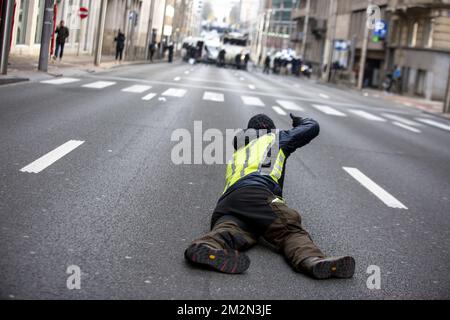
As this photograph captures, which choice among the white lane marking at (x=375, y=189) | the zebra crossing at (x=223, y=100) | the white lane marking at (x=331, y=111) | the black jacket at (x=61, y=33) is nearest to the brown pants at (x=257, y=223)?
the white lane marking at (x=375, y=189)

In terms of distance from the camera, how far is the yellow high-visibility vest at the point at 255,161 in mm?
6441

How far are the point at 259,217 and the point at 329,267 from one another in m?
0.84

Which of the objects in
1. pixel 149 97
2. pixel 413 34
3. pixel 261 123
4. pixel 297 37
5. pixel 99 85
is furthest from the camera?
pixel 297 37

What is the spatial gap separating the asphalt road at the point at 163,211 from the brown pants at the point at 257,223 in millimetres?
143

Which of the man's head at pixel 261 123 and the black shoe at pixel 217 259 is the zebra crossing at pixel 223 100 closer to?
the man's head at pixel 261 123

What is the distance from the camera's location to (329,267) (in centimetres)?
532

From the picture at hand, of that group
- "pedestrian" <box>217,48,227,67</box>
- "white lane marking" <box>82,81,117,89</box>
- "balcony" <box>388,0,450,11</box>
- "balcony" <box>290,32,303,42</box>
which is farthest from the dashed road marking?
"balcony" <box>290,32,303,42</box>

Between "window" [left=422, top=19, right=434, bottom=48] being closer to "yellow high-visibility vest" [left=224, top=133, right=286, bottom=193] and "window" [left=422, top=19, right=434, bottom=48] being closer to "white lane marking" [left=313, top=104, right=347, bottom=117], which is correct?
"white lane marking" [left=313, top=104, right=347, bottom=117]

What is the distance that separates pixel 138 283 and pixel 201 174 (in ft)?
16.2

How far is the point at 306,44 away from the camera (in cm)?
10400

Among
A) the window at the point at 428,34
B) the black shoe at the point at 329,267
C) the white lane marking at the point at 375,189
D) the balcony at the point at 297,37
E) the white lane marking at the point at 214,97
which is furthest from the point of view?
the balcony at the point at 297,37

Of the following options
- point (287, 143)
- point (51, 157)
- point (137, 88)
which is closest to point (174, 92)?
point (137, 88)

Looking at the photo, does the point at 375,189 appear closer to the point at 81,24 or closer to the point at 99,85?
Result: the point at 99,85
